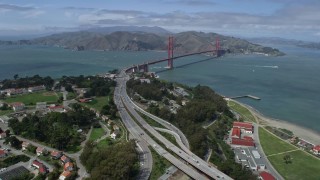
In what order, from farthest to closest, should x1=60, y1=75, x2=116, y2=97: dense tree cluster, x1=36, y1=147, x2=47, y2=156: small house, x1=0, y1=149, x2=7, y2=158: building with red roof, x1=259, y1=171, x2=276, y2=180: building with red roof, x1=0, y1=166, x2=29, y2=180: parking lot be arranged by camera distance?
1. x1=60, y1=75, x2=116, y2=97: dense tree cluster
2. x1=36, y1=147, x2=47, y2=156: small house
3. x1=0, y1=149, x2=7, y2=158: building with red roof
4. x1=259, y1=171, x2=276, y2=180: building with red roof
5. x1=0, y1=166, x2=29, y2=180: parking lot

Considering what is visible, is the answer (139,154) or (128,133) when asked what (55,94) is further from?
(139,154)

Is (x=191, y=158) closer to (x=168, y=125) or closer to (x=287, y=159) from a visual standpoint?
(x=287, y=159)

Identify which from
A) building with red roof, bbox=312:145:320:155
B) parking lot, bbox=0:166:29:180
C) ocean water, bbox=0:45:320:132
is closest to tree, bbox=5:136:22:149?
parking lot, bbox=0:166:29:180

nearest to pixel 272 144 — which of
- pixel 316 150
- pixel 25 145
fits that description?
pixel 316 150

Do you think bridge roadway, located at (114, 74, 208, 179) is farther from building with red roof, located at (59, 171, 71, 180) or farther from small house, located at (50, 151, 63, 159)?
building with red roof, located at (59, 171, 71, 180)

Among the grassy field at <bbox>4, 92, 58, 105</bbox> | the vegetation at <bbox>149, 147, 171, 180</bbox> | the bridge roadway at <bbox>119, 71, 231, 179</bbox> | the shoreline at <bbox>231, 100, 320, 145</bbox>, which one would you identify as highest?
the grassy field at <bbox>4, 92, 58, 105</bbox>

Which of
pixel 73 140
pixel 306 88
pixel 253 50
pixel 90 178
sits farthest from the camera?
pixel 253 50

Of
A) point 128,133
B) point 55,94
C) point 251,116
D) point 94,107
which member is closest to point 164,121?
point 128,133
